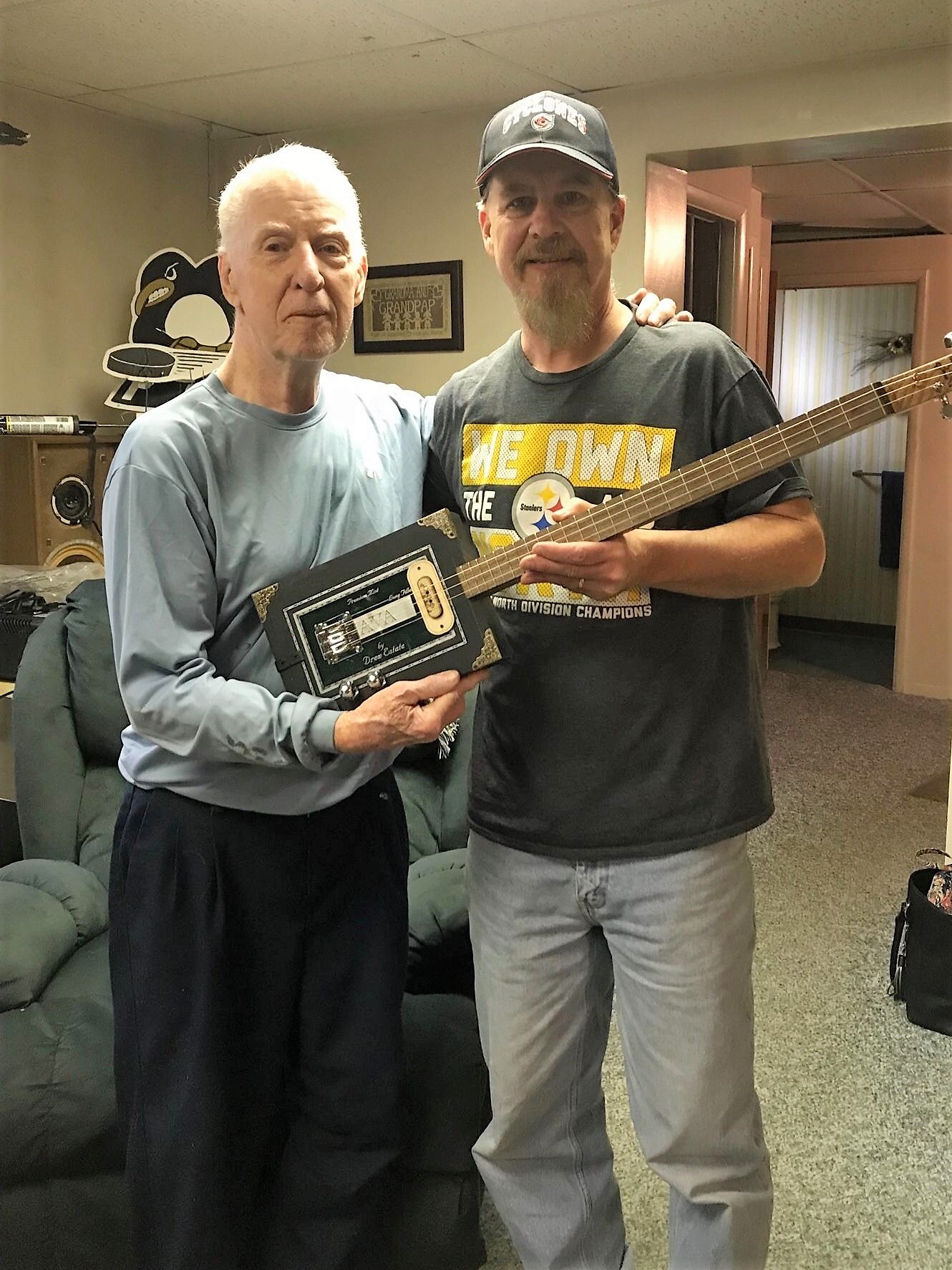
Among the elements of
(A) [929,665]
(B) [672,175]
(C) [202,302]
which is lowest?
(A) [929,665]

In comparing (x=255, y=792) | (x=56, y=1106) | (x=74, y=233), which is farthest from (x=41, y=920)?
(x=74, y=233)

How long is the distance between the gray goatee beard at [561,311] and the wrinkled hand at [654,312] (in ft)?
0.25

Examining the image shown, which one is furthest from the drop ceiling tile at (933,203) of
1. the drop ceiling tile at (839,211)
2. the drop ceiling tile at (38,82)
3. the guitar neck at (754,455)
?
the guitar neck at (754,455)

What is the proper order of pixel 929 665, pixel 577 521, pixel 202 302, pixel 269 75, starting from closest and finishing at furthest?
pixel 577 521, pixel 269 75, pixel 202 302, pixel 929 665

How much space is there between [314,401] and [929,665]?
496 centimetres

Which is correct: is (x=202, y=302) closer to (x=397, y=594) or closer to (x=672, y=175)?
(x=672, y=175)

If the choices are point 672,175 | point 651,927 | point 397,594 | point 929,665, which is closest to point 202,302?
point 672,175

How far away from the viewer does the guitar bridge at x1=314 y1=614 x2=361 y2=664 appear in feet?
4.44

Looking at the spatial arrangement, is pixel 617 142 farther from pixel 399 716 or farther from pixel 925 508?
pixel 925 508

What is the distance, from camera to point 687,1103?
4.42 ft

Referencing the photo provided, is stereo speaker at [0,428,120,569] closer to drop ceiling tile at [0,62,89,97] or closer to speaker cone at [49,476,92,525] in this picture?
speaker cone at [49,476,92,525]

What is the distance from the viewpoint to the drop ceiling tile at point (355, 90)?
317 centimetres

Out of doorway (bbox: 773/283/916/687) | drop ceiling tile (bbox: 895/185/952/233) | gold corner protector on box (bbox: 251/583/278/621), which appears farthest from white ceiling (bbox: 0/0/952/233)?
doorway (bbox: 773/283/916/687)

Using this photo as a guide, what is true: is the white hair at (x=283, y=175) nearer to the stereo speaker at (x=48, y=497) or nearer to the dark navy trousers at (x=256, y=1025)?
the dark navy trousers at (x=256, y=1025)
